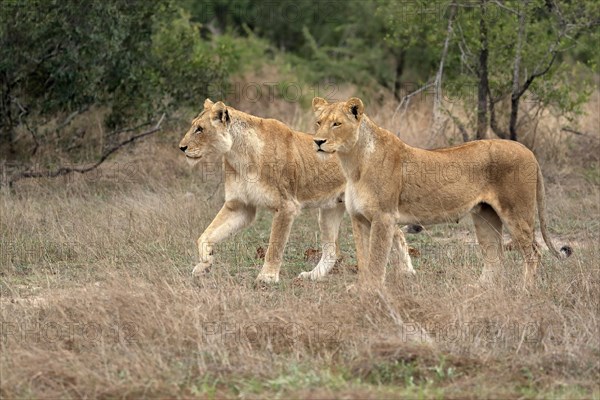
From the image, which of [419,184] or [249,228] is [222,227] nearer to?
[419,184]

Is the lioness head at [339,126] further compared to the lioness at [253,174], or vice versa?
the lioness at [253,174]

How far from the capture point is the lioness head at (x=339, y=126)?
708 centimetres

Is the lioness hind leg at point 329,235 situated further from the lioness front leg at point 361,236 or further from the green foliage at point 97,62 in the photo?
the green foliage at point 97,62

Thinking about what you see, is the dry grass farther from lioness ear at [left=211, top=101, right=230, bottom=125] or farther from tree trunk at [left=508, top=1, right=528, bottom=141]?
tree trunk at [left=508, top=1, right=528, bottom=141]

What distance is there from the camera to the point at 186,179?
12594mm

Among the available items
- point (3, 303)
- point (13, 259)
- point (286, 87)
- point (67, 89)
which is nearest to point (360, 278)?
point (3, 303)

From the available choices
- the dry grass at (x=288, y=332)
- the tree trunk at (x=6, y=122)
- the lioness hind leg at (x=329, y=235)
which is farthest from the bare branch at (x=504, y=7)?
the tree trunk at (x=6, y=122)

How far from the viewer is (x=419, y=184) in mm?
7520

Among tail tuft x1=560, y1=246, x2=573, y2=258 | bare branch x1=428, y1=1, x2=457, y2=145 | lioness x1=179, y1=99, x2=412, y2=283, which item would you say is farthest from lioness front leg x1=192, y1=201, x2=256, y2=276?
bare branch x1=428, y1=1, x2=457, y2=145

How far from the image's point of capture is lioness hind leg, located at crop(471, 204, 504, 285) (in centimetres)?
787

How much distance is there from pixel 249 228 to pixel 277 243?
2329 mm

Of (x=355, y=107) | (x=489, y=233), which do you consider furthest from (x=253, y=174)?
(x=489, y=233)

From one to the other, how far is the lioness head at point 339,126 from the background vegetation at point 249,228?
965 millimetres

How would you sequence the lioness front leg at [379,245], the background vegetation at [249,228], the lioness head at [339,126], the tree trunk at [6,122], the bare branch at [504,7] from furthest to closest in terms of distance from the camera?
the tree trunk at [6,122] < the bare branch at [504,7] < the lioness front leg at [379,245] < the lioness head at [339,126] < the background vegetation at [249,228]
